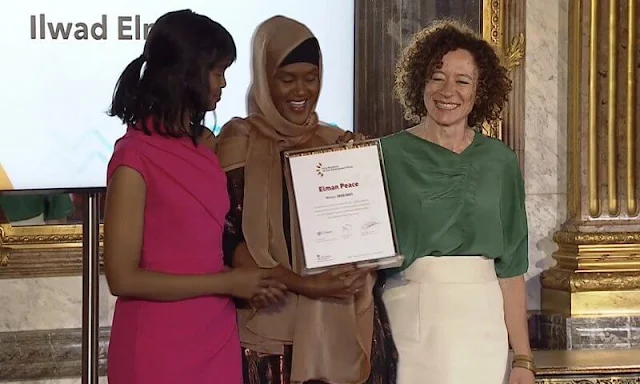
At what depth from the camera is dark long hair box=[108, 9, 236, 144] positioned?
2.34 meters

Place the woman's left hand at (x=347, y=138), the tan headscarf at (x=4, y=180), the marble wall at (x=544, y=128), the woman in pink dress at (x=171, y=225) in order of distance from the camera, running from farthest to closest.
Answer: the marble wall at (x=544, y=128), the tan headscarf at (x=4, y=180), the woman's left hand at (x=347, y=138), the woman in pink dress at (x=171, y=225)

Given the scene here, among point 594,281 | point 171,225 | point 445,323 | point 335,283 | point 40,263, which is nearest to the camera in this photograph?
point 171,225

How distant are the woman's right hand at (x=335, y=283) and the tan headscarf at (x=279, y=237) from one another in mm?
56

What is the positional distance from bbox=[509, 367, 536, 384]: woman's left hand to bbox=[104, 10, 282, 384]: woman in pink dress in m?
0.78

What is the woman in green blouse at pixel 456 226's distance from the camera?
2697 mm

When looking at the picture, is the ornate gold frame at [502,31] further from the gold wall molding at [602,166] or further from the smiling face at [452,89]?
the smiling face at [452,89]

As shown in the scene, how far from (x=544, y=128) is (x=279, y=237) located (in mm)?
2638

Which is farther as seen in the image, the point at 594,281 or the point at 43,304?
the point at 594,281

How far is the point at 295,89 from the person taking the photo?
260 centimetres

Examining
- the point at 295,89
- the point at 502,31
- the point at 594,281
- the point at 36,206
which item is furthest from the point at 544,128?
the point at 295,89

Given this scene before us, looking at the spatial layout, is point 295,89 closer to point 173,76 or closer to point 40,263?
point 173,76

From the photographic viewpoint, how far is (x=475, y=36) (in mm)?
2830

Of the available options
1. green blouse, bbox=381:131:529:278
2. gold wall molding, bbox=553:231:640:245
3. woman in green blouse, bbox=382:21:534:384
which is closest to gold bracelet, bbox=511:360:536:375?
woman in green blouse, bbox=382:21:534:384

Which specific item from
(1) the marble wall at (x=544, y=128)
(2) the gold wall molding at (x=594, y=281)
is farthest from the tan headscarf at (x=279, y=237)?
(1) the marble wall at (x=544, y=128)
